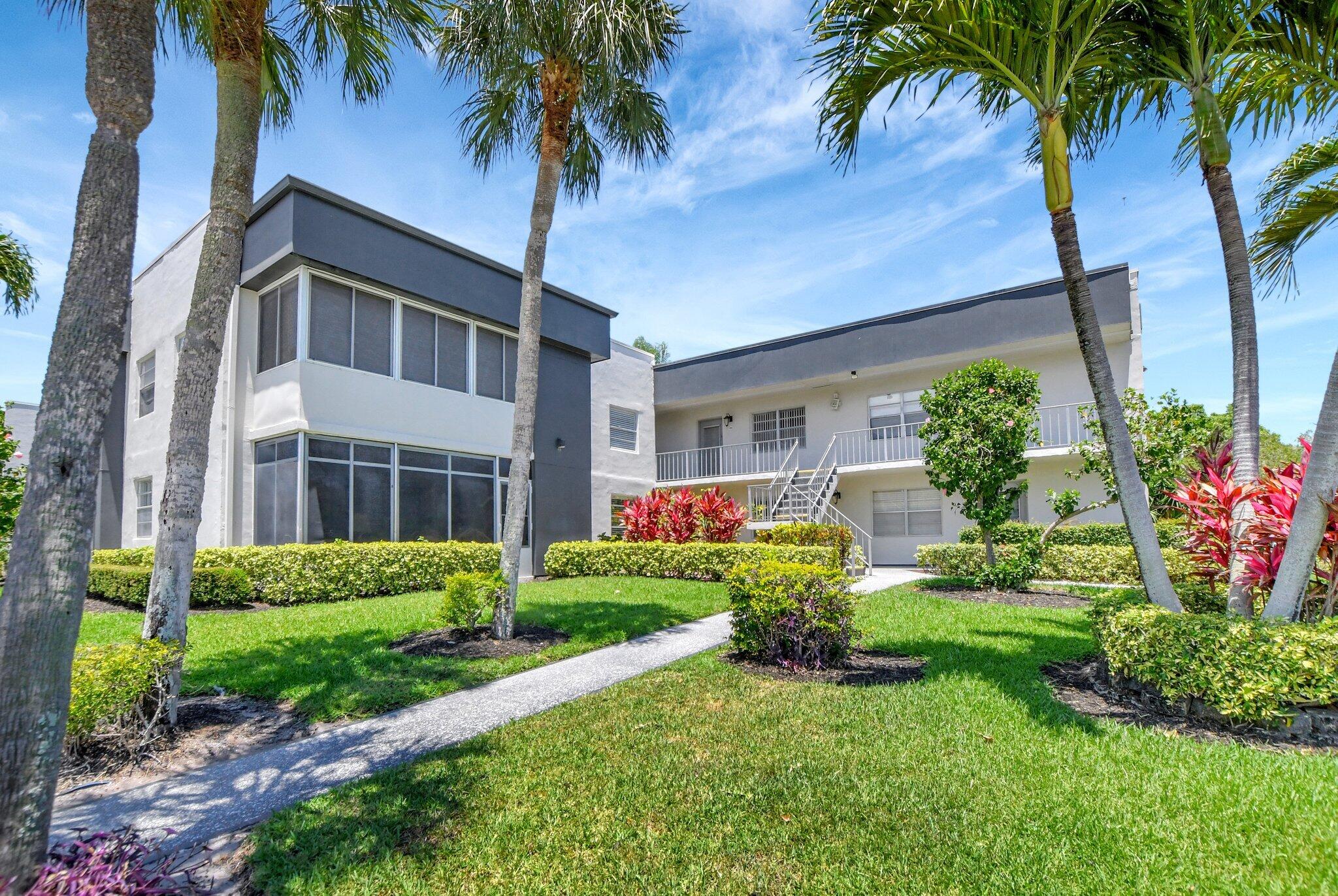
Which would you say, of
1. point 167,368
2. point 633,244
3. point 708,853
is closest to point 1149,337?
point 633,244

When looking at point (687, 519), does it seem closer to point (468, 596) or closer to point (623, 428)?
point (623, 428)

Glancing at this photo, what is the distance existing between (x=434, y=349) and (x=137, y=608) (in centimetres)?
696

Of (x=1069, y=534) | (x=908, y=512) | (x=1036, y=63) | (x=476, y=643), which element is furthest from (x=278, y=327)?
(x=1069, y=534)

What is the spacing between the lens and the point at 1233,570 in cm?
558

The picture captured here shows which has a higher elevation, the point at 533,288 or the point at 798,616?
the point at 533,288

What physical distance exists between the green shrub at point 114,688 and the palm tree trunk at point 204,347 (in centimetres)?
25

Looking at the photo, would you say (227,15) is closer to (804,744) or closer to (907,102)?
(907,102)

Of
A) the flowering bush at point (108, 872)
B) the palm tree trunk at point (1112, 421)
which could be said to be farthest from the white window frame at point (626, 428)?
the flowering bush at point (108, 872)

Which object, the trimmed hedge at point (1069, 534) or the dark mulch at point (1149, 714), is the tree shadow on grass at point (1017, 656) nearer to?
the dark mulch at point (1149, 714)

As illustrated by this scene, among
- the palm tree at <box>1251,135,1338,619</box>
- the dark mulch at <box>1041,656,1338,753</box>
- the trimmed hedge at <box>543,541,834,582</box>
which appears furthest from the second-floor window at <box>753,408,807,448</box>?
the dark mulch at <box>1041,656,1338,753</box>

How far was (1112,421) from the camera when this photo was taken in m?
5.45

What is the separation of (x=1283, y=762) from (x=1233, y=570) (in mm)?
2185

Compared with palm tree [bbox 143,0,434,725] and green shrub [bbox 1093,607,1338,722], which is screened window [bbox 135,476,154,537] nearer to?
palm tree [bbox 143,0,434,725]

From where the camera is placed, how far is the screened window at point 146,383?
1523cm
